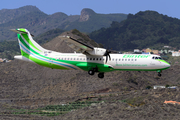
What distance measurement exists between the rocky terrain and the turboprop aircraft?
54.6ft

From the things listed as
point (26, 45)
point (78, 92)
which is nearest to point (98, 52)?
point (26, 45)

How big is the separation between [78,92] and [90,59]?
47904mm

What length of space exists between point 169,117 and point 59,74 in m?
58.3

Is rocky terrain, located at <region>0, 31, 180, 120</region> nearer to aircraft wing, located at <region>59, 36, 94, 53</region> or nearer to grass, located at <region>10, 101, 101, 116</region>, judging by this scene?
grass, located at <region>10, 101, 101, 116</region>

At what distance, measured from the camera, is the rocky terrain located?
67419mm

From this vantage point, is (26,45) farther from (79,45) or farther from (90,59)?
(90,59)

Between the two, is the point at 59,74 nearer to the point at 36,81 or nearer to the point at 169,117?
the point at 36,81

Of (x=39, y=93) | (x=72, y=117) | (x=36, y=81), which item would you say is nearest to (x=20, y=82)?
(x=36, y=81)

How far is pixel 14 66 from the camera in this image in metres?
118

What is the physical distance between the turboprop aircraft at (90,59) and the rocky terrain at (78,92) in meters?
16.6

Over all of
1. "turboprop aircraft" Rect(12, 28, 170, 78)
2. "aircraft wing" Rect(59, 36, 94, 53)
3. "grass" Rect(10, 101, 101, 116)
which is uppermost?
"aircraft wing" Rect(59, 36, 94, 53)

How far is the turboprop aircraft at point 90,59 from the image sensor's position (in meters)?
46.4

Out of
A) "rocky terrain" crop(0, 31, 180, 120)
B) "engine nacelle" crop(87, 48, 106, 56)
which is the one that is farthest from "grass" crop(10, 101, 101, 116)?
"engine nacelle" crop(87, 48, 106, 56)

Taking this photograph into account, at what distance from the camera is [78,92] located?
95.3m
